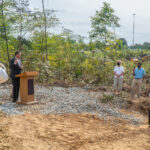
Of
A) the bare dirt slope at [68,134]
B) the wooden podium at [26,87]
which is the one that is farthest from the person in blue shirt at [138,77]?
the wooden podium at [26,87]

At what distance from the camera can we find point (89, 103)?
7262 mm

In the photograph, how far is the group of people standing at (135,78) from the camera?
29.7ft

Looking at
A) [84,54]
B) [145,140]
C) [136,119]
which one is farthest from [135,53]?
[145,140]

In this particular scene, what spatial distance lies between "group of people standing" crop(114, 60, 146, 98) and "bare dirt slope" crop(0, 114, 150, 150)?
3581 millimetres

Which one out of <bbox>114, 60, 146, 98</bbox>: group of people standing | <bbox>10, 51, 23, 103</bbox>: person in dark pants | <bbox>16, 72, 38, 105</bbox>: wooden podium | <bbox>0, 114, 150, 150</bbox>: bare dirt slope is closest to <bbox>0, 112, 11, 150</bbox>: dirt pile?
<bbox>0, 114, 150, 150</bbox>: bare dirt slope

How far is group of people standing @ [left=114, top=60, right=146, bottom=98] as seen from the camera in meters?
9.04

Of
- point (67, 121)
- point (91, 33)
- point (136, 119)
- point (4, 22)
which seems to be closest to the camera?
point (67, 121)

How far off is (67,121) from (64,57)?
6.55 meters

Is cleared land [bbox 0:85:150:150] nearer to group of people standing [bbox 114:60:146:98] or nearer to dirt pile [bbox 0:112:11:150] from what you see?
dirt pile [bbox 0:112:11:150]

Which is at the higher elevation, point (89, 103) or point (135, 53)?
point (135, 53)

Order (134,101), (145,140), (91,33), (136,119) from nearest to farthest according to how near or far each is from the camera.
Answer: (145,140) < (136,119) < (134,101) < (91,33)

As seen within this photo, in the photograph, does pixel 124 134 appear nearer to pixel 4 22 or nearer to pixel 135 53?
pixel 4 22

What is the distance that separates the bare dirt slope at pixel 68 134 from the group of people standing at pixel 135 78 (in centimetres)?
358

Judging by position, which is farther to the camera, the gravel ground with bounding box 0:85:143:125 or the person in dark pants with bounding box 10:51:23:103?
the person in dark pants with bounding box 10:51:23:103
